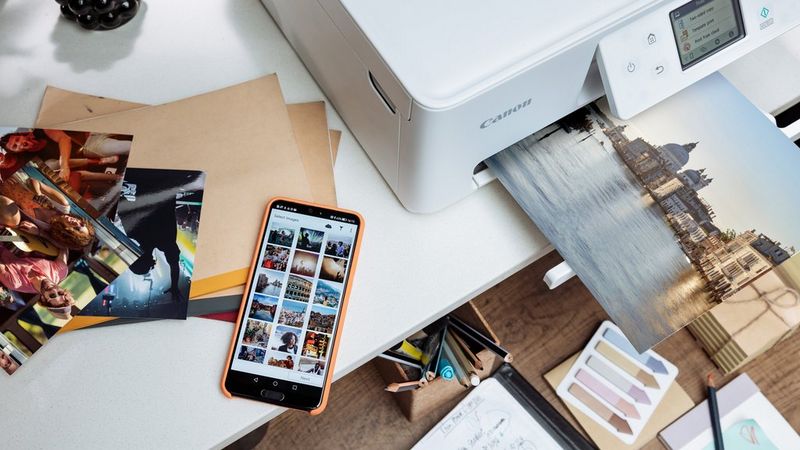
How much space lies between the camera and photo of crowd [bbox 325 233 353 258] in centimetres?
70

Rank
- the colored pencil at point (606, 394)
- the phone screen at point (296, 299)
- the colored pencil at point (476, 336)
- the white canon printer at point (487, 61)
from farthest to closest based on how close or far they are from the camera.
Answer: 1. the colored pencil at point (606, 394)
2. the colored pencil at point (476, 336)
3. the phone screen at point (296, 299)
4. the white canon printer at point (487, 61)

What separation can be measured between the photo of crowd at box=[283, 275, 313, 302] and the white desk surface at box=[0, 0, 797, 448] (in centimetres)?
5

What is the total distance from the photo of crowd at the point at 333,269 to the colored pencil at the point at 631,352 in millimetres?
541

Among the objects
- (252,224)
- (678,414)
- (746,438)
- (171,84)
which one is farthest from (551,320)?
(171,84)

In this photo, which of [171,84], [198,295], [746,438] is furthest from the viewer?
[746,438]

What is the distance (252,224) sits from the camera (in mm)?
714

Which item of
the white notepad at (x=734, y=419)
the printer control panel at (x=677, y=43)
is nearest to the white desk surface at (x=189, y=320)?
the printer control panel at (x=677, y=43)

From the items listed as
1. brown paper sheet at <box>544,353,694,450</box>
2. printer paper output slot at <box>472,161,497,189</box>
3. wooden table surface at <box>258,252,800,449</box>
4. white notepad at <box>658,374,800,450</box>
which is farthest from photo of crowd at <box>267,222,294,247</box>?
white notepad at <box>658,374,800,450</box>

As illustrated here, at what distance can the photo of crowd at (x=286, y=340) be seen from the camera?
0.67 meters

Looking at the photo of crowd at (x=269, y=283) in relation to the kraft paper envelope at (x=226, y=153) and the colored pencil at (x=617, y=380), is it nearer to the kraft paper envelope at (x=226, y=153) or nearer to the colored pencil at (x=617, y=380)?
the kraft paper envelope at (x=226, y=153)

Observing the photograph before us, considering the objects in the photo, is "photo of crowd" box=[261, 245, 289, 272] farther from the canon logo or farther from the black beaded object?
the black beaded object

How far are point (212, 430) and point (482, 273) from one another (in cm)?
32

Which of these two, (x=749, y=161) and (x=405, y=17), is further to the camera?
(x=749, y=161)

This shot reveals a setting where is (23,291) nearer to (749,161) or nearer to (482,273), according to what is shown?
(482,273)
